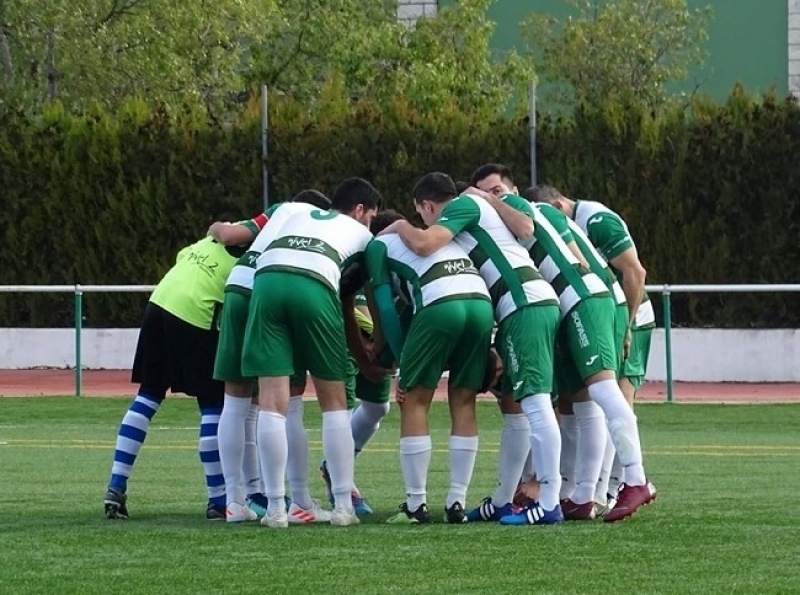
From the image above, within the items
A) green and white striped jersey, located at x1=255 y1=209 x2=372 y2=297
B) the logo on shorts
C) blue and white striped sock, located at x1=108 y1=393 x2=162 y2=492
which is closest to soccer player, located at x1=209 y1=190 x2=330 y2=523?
green and white striped jersey, located at x1=255 y1=209 x2=372 y2=297

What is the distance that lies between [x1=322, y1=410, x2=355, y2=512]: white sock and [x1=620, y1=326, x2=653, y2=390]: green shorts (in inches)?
74.0

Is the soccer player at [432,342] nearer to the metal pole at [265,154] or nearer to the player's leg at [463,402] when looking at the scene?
A: the player's leg at [463,402]

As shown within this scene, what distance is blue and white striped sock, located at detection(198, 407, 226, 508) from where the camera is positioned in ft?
32.1

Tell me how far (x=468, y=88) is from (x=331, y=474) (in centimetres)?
2208

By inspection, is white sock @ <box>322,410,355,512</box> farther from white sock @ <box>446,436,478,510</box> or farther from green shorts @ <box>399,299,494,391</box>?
white sock @ <box>446,436,478,510</box>

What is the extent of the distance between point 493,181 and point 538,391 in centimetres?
140

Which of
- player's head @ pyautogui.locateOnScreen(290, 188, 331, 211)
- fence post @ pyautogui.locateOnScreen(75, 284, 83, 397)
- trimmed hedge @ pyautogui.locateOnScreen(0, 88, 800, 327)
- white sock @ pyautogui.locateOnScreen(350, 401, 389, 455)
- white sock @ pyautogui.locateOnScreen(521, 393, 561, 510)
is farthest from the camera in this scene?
trimmed hedge @ pyautogui.locateOnScreen(0, 88, 800, 327)

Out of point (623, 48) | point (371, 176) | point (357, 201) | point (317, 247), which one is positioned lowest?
point (317, 247)

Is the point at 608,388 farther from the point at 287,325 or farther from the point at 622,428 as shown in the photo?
the point at 287,325

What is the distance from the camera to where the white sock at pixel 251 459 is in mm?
10008

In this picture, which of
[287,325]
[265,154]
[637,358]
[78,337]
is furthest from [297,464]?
[265,154]

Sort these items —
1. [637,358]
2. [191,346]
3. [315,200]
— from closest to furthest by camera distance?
[315,200], [191,346], [637,358]

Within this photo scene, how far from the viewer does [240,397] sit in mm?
9562

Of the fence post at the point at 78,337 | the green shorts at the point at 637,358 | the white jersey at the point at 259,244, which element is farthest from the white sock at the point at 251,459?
the fence post at the point at 78,337
